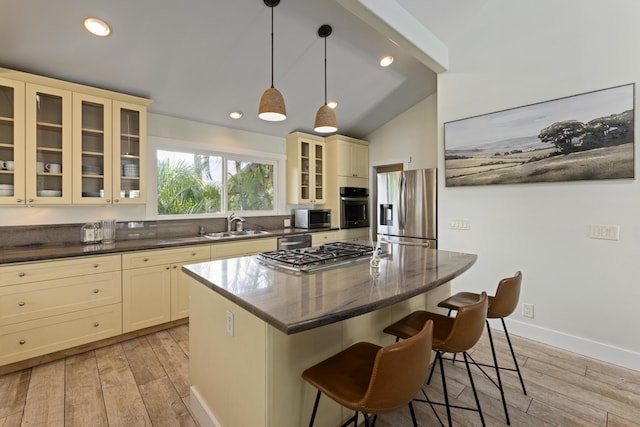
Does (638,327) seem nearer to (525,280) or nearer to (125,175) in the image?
(525,280)

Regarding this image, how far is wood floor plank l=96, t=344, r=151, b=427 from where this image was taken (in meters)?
1.75

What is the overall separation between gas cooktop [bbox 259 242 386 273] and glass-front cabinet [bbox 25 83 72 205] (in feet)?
7.04

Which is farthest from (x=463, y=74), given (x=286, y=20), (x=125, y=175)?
(x=125, y=175)

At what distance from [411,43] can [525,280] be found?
2595 mm

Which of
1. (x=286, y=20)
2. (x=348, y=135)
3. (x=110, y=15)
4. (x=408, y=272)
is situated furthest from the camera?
(x=348, y=135)

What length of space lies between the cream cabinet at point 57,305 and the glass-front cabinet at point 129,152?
76 cm

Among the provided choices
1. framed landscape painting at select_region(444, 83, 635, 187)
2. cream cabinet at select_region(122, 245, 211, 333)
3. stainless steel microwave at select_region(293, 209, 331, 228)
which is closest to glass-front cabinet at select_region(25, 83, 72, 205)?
cream cabinet at select_region(122, 245, 211, 333)

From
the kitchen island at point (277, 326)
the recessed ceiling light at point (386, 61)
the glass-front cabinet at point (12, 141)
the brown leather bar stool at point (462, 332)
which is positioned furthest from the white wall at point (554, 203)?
the glass-front cabinet at point (12, 141)

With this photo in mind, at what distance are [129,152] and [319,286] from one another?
2.80m

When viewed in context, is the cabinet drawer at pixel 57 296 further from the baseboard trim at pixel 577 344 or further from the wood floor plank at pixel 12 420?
the baseboard trim at pixel 577 344

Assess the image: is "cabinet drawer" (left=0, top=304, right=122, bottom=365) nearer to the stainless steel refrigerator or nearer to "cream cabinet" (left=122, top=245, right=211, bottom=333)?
"cream cabinet" (left=122, top=245, right=211, bottom=333)

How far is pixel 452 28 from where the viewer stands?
10.0ft

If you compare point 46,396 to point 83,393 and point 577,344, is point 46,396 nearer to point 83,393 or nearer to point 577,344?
point 83,393

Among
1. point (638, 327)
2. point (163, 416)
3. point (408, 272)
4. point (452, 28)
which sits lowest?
point (163, 416)
